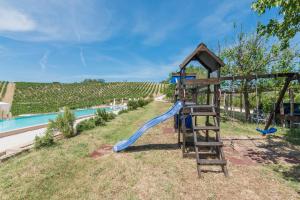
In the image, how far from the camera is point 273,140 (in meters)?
8.45

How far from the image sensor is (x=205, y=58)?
23.1 feet

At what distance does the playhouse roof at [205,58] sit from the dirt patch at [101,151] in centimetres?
424

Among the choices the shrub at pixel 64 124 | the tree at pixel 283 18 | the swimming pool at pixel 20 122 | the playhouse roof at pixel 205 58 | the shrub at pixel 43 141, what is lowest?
the swimming pool at pixel 20 122

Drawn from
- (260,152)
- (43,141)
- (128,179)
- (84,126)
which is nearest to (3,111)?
(84,126)

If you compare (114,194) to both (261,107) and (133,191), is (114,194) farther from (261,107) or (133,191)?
(261,107)

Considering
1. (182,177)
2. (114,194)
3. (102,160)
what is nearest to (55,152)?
(102,160)

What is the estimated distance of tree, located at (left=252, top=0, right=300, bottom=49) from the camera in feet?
13.5

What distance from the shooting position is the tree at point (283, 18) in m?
4.13

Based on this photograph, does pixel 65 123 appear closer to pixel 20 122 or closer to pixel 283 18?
pixel 283 18

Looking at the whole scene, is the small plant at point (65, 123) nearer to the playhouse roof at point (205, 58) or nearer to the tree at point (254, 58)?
the playhouse roof at point (205, 58)

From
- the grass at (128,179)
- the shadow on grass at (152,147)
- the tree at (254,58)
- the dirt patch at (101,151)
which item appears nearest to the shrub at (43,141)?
the grass at (128,179)

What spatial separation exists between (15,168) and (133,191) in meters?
3.88

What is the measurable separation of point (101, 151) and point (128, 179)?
106 inches

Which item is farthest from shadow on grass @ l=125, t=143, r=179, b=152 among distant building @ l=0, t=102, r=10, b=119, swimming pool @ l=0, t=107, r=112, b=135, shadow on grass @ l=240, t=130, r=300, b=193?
distant building @ l=0, t=102, r=10, b=119
